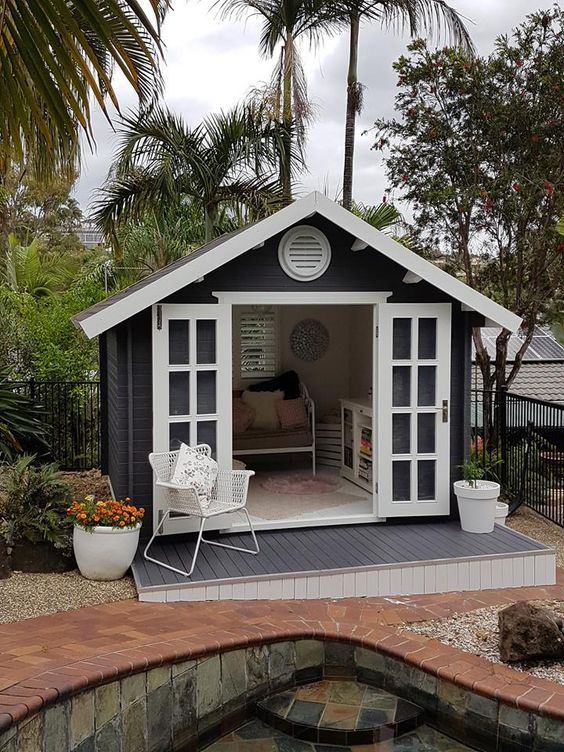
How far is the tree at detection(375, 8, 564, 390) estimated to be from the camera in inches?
381

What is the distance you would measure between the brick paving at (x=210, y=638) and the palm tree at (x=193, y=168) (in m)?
6.99

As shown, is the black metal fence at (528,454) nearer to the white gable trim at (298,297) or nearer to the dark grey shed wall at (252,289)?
the dark grey shed wall at (252,289)

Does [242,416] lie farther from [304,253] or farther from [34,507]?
[34,507]

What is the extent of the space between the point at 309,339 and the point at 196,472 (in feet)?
14.4

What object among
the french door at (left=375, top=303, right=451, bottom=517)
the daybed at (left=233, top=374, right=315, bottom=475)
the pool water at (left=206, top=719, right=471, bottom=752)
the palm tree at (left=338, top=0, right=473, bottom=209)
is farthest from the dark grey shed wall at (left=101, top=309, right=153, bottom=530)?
the palm tree at (left=338, top=0, right=473, bottom=209)

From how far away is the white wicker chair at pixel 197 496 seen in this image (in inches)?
239

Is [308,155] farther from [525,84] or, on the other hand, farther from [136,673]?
[136,673]

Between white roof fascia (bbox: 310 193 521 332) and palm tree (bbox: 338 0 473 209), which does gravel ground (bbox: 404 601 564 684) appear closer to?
white roof fascia (bbox: 310 193 521 332)

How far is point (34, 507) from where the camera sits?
6.40 metres

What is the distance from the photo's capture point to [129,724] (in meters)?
4.25

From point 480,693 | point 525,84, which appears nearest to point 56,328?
point 525,84

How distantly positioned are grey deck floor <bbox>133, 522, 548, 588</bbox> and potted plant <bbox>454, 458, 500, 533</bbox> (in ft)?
0.30

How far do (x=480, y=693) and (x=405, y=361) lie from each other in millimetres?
3368

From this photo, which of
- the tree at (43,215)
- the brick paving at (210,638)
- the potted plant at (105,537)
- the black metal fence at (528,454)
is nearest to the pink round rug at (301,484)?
the black metal fence at (528,454)
